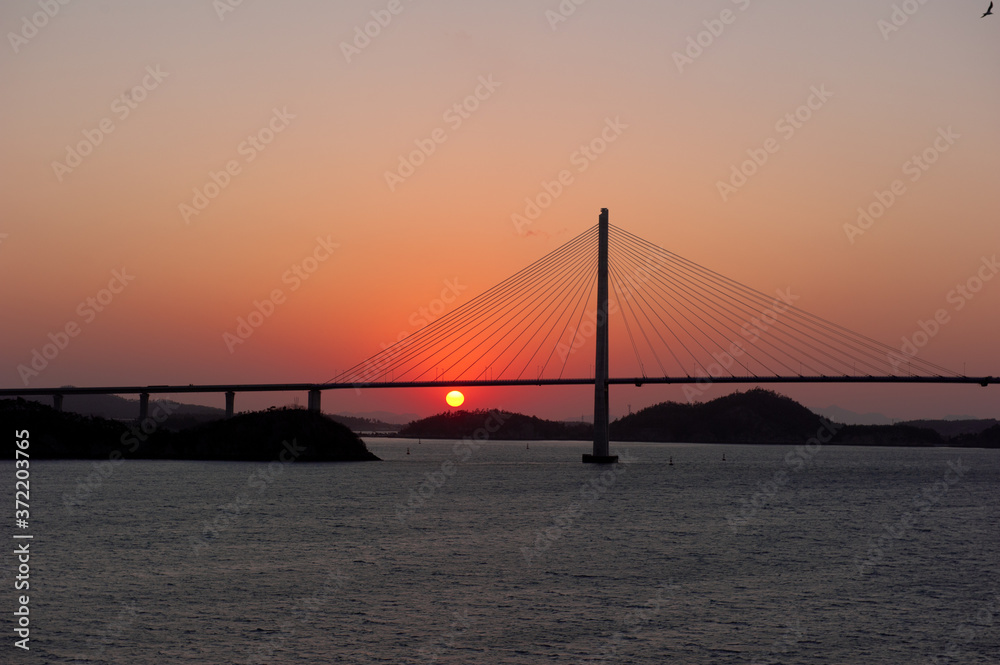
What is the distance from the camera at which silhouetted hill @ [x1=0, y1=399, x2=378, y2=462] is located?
375 ft

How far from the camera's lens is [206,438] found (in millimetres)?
116188

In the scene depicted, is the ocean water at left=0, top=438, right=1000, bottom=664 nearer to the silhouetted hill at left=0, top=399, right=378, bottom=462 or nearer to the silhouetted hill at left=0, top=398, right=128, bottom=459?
the silhouetted hill at left=0, top=399, right=378, bottom=462

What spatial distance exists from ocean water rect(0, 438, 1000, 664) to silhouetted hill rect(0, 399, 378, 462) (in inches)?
2217

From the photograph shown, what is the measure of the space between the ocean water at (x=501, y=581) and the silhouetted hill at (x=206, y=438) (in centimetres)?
5631

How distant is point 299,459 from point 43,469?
1210 inches

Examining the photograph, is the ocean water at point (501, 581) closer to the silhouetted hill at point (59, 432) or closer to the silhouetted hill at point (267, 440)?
the silhouetted hill at point (267, 440)

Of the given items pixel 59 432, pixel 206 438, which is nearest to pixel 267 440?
pixel 206 438

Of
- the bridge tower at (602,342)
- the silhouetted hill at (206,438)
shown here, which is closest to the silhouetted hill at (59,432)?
the silhouetted hill at (206,438)

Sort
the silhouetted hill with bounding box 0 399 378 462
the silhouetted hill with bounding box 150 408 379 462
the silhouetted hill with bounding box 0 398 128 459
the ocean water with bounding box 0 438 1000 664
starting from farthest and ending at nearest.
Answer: the silhouetted hill with bounding box 0 398 128 459 → the silhouetted hill with bounding box 0 399 378 462 → the silhouetted hill with bounding box 150 408 379 462 → the ocean water with bounding box 0 438 1000 664

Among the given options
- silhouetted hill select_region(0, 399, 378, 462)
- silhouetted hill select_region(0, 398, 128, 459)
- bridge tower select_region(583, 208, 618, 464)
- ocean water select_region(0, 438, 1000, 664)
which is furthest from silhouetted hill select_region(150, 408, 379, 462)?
ocean water select_region(0, 438, 1000, 664)

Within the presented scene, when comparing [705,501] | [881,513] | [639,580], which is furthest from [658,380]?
[639,580]

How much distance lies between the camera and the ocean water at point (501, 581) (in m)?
21.8

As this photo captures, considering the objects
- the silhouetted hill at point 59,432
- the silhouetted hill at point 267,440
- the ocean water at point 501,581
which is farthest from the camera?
the silhouetted hill at point 59,432

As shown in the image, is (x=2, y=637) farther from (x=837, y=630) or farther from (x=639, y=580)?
(x=837, y=630)
